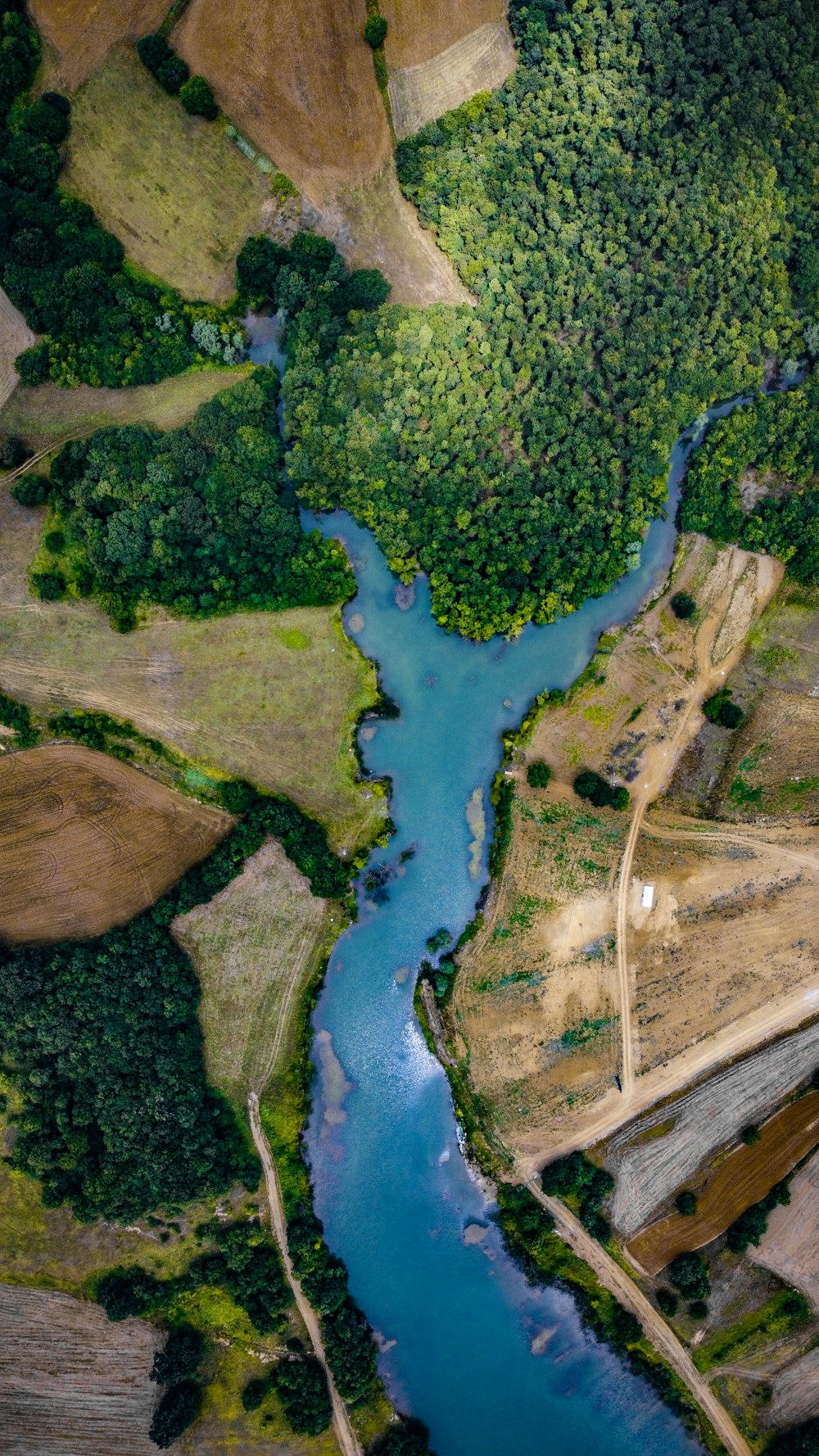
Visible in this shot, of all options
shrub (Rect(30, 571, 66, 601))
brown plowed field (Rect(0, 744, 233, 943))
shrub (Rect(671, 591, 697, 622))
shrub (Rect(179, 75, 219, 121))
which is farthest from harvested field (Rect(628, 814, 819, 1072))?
shrub (Rect(179, 75, 219, 121))

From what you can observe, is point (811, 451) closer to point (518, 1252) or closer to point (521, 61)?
point (521, 61)

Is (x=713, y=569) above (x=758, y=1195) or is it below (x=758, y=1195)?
above

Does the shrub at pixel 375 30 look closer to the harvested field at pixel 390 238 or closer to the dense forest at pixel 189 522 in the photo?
the harvested field at pixel 390 238

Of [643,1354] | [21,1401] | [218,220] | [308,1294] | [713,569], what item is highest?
[218,220]

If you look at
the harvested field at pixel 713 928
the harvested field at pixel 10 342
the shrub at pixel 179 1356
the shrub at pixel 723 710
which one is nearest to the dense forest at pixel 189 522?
the harvested field at pixel 10 342

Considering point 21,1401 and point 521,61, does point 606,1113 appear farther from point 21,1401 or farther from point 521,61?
point 521,61

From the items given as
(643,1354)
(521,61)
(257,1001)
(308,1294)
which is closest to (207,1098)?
(257,1001)
